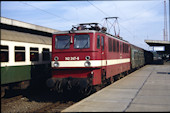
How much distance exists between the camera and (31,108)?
9.62m

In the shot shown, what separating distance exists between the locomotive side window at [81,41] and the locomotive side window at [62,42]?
0.41 m

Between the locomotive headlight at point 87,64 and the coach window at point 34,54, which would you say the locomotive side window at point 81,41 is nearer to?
the locomotive headlight at point 87,64

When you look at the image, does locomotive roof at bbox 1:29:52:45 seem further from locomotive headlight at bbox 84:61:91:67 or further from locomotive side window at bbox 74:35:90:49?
locomotive headlight at bbox 84:61:91:67

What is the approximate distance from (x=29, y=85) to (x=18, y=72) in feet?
4.37

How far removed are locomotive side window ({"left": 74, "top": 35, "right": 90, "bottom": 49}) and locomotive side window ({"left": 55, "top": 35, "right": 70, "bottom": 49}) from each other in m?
0.41

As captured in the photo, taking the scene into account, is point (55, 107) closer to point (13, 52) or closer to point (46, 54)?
point (13, 52)

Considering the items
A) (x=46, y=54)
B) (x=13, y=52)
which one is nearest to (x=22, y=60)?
(x=13, y=52)

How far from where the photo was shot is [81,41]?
10.5 m

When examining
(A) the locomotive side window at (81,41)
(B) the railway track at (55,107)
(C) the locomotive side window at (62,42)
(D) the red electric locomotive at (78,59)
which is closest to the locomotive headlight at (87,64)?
(D) the red electric locomotive at (78,59)

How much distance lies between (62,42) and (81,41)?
39.4 inches

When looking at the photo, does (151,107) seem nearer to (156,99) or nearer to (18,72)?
(156,99)

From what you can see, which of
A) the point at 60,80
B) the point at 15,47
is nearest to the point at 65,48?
the point at 60,80

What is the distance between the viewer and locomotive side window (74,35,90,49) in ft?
34.1

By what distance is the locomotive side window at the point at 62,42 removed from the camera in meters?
10.7
